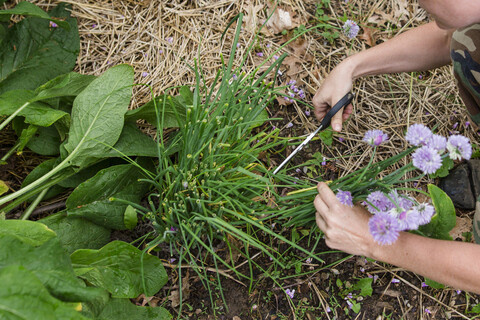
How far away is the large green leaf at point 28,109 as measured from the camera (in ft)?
5.13

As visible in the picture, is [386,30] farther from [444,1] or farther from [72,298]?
[72,298]

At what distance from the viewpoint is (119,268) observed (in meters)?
1.46

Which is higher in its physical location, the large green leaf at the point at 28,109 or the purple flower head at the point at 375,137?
the large green leaf at the point at 28,109

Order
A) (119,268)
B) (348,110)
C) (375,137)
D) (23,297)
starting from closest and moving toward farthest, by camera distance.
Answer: (23,297), (375,137), (119,268), (348,110)

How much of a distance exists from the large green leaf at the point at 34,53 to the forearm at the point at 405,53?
50.4 inches

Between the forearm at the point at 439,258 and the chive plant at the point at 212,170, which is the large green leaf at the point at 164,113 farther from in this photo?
the forearm at the point at 439,258

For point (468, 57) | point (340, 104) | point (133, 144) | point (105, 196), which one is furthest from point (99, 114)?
point (468, 57)

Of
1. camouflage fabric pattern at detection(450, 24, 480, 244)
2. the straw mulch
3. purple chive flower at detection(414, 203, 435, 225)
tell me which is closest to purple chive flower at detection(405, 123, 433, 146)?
purple chive flower at detection(414, 203, 435, 225)

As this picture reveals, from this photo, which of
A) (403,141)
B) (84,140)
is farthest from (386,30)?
(84,140)

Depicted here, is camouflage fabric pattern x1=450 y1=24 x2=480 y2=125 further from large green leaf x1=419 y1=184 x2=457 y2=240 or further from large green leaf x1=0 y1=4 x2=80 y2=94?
large green leaf x1=0 y1=4 x2=80 y2=94

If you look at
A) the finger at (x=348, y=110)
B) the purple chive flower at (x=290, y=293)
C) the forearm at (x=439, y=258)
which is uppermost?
the finger at (x=348, y=110)

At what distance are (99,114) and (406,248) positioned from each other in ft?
4.10

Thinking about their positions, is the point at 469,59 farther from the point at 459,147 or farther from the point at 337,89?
Result: the point at 459,147

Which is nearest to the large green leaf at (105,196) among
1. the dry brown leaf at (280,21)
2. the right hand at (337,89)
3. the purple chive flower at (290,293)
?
the purple chive flower at (290,293)
